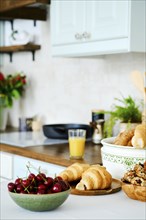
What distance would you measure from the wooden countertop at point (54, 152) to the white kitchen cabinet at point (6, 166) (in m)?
0.04

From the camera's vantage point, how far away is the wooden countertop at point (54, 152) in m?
2.62

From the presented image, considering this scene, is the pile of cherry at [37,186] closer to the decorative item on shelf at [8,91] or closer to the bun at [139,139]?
the bun at [139,139]

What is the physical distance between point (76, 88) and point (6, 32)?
115 centimetres

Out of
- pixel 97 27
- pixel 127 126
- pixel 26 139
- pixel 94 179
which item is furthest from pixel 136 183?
pixel 26 139

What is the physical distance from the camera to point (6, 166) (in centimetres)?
315

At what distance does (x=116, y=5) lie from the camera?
274cm

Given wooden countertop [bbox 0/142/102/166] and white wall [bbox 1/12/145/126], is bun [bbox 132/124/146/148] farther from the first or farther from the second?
white wall [bbox 1/12/145/126]

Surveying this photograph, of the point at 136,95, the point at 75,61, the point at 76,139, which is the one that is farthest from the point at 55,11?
the point at 76,139

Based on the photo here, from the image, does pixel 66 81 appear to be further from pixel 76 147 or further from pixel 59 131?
pixel 76 147

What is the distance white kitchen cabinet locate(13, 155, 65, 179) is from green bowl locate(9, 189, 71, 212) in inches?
45.2

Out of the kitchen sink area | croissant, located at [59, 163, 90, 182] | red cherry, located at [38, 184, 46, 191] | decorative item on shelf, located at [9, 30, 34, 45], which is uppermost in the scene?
decorative item on shelf, located at [9, 30, 34, 45]

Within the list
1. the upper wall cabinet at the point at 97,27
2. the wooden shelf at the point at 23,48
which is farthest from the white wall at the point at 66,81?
the upper wall cabinet at the point at 97,27

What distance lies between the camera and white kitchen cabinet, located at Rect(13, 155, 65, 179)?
107 inches

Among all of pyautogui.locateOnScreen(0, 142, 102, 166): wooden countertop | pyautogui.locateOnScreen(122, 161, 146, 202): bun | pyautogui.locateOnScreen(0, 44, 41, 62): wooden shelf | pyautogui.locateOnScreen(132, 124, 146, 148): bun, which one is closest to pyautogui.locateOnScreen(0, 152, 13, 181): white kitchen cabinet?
pyautogui.locateOnScreen(0, 142, 102, 166): wooden countertop
